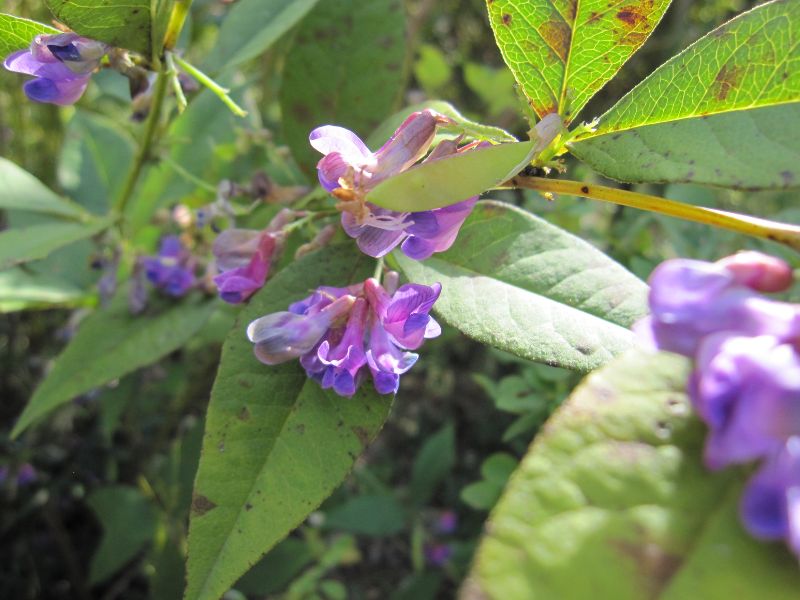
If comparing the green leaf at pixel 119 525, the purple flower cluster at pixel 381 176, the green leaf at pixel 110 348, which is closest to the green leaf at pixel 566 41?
the purple flower cluster at pixel 381 176

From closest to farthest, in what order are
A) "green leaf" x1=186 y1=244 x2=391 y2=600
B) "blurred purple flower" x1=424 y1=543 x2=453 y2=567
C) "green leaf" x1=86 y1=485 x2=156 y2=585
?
"green leaf" x1=186 y1=244 x2=391 y2=600 → "green leaf" x1=86 y1=485 x2=156 y2=585 → "blurred purple flower" x1=424 y1=543 x2=453 y2=567

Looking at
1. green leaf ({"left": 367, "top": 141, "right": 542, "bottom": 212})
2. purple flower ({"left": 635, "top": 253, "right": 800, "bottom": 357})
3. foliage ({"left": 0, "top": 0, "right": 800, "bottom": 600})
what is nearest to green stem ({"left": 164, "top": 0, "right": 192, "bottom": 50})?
foliage ({"left": 0, "top": 0, "right": 800, "bottom": 600})

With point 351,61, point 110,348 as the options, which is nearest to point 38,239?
point 110,348

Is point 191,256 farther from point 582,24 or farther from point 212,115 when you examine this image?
point 582,24

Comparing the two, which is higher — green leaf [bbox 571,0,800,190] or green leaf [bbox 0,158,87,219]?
green leaf [bbox 571,0,800,190]

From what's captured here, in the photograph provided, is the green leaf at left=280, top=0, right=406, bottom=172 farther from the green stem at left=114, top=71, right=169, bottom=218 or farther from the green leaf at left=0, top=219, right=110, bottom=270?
the green leaf at left=0, top=219, right=110, bottom=270

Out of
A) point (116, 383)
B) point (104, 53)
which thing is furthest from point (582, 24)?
point (116, 383)

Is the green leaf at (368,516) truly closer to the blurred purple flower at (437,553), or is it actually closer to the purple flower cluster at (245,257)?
the blurred purple flower at (437,553)
